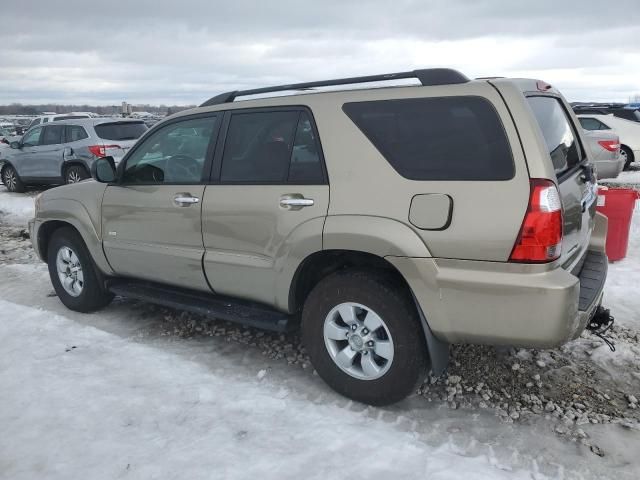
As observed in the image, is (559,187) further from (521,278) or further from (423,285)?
(423,285)

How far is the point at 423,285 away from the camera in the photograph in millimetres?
2875

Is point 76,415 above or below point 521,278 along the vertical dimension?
below

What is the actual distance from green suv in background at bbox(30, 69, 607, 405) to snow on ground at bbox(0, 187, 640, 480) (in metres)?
0.35

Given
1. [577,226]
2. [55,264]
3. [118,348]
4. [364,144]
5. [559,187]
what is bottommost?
[118,348]

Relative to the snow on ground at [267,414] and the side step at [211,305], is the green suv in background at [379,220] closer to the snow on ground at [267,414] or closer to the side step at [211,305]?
the side step at [211,305]

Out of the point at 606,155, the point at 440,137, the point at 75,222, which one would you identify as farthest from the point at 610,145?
the point at 75,222

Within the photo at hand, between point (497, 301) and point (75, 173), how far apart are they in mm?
11523

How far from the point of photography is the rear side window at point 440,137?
273cm

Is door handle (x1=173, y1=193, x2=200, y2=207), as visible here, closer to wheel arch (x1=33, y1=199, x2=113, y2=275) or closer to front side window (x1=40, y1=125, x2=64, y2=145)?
wheel arch (x1=33, y1=199, x2=113, y2=275)

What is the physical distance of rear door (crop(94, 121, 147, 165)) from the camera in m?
11.6

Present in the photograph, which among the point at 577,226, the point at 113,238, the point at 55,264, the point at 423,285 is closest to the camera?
the point at 423,285

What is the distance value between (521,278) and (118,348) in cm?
299

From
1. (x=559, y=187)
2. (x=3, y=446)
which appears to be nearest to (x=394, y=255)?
(x=559, y=187)

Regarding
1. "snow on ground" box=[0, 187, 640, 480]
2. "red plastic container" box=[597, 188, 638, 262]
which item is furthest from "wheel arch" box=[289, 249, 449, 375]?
"red plastic container" box=[597, 188, 638, 262]
